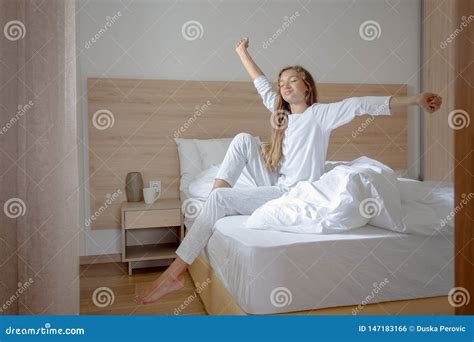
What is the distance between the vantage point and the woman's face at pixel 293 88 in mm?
1570

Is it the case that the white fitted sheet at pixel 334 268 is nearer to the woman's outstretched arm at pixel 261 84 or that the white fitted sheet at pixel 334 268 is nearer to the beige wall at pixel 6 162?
the beige wall at pixel 6 162

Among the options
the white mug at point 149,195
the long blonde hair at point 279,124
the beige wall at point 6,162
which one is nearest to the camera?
the beige wall at point 6,162

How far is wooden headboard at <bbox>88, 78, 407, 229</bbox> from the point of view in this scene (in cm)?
189

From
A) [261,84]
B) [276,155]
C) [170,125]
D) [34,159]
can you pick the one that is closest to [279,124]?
[276,155]

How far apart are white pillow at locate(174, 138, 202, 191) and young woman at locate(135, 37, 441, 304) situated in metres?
0.49

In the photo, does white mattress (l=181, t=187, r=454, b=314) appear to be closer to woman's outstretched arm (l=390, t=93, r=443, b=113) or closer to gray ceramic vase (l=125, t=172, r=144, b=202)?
woman's outstretched arm (l=390, t=93, r=443, b=113)

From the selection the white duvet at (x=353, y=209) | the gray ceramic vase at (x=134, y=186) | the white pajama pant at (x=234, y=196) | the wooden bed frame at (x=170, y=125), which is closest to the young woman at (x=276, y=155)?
the white pajama pant at (x=234, y=196)

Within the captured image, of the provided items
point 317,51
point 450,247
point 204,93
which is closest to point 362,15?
point 317,51

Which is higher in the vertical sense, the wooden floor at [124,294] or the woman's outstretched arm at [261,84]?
the woman's outstretched arm at [261,84]

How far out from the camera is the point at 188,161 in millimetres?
1979

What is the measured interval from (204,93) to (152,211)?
71cm

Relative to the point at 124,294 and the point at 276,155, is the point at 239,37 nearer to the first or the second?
the point at 276,155

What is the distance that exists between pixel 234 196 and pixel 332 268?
0.50m

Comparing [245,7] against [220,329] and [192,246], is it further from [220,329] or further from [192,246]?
[220,329]
